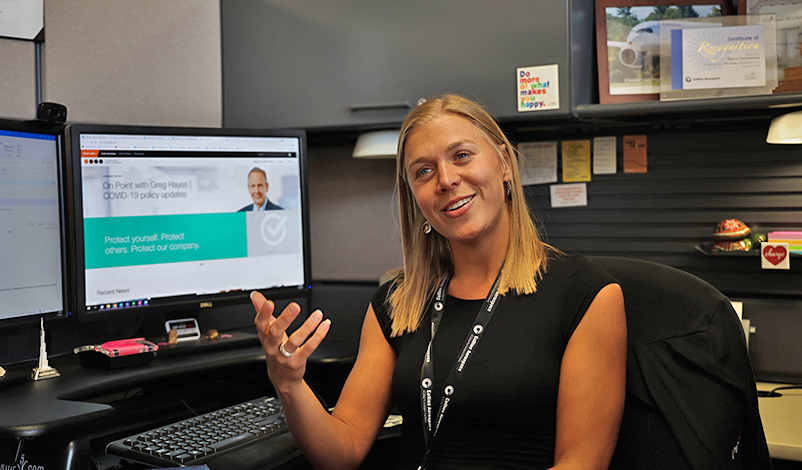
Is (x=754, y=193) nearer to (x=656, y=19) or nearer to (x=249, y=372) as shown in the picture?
(x=656, y=19)

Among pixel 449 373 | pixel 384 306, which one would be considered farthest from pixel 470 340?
pixel 384 306

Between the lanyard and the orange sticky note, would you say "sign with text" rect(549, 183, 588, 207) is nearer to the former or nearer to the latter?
the orange sticky note

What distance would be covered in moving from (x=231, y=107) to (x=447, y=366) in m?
1.08

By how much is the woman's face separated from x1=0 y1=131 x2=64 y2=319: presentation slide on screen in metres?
0.73

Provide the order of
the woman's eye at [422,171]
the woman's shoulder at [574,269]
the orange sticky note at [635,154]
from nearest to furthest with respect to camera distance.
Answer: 1. the woman's shoulder at [574,269]
2. the woman's eye at [422,171]
3. the orange sticky note at [635,154]

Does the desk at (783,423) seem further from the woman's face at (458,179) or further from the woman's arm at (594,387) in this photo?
the woman's face at (458,179)

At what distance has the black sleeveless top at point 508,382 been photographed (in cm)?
100

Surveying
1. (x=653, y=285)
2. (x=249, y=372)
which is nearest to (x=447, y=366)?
(x=653, y=285)

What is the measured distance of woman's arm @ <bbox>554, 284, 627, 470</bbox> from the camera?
0.94 m

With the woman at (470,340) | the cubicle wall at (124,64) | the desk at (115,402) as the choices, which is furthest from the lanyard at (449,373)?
the cubicle wall at (124,64)

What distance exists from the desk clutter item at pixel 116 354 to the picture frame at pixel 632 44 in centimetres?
119

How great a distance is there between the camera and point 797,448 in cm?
111

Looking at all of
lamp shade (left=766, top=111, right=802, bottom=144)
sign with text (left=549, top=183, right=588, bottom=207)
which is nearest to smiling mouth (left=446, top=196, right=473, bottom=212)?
sign with text (left=549, top=183, right=588, bottom=207)

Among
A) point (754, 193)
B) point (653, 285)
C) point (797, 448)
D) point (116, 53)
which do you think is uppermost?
point (116, 53)
